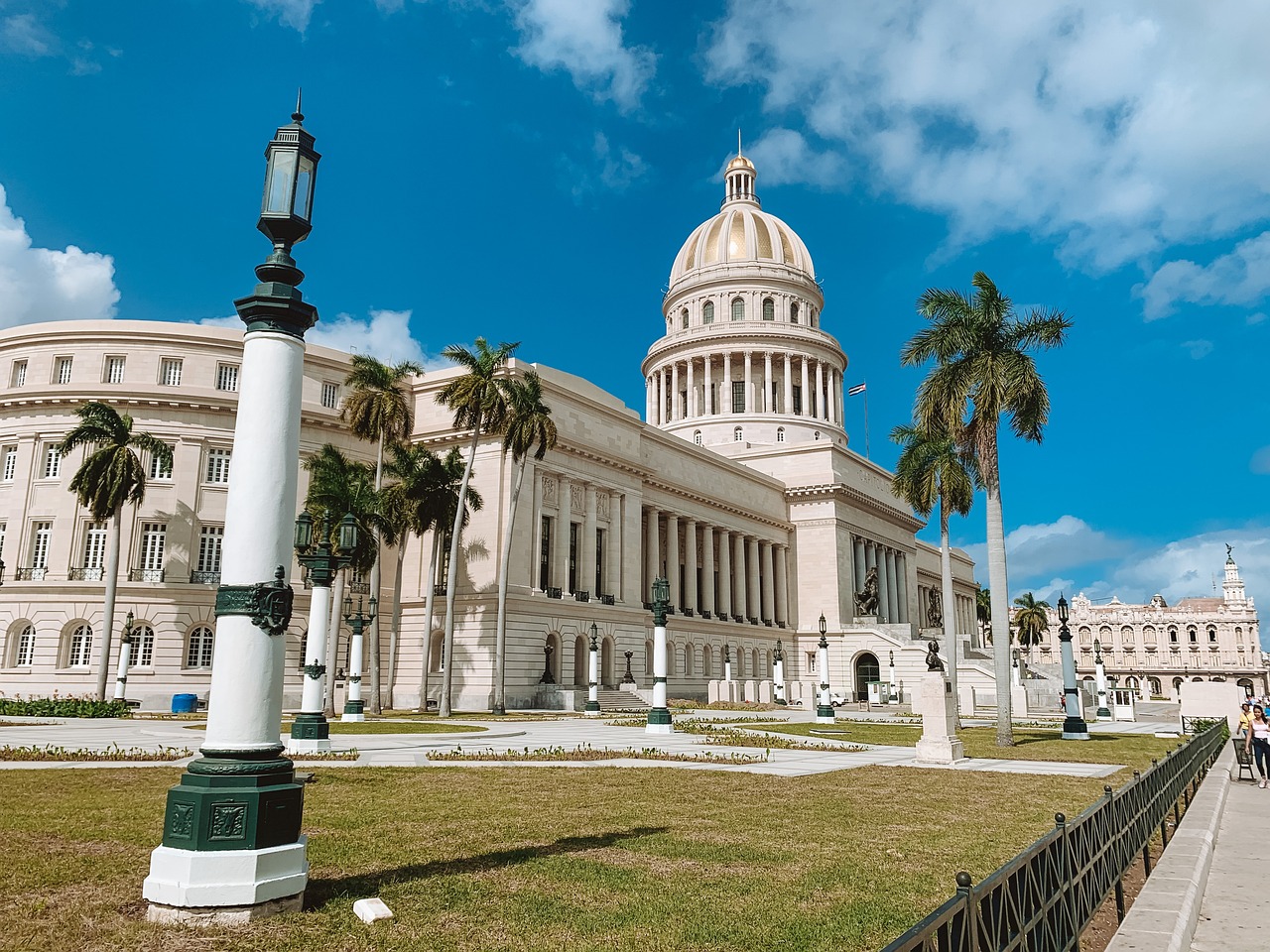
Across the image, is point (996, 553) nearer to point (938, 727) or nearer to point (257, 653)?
point (938, 727)

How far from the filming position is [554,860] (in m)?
9.33

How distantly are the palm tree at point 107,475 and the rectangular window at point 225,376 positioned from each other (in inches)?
253

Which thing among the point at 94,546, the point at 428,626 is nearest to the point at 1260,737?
the point at 428,626

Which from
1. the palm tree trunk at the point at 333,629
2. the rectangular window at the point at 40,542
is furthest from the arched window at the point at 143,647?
the palm tree trunk at the point at 333,629

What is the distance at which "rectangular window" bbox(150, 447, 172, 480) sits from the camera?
47.9 m

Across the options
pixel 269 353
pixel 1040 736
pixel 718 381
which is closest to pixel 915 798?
pixel 269 353

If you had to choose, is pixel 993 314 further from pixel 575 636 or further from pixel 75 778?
pixel 575 636

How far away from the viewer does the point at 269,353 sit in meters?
8.13

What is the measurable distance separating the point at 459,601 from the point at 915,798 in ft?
124

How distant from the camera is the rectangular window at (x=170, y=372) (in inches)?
1949

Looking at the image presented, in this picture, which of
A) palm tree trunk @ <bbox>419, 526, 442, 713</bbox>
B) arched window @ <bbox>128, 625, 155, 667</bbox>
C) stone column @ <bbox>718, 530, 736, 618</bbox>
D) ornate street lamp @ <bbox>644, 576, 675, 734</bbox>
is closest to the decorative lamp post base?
ornate street lamp @ <bbox>644, 576, 675, 734</bbox>

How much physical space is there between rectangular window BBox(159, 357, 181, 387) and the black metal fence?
49808 millimetres

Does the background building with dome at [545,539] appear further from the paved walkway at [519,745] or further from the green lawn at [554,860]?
the green lawn at [554,860]

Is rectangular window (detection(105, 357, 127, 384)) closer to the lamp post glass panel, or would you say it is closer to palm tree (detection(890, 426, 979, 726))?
palm tree (detection(890, 426, 979, 726))
